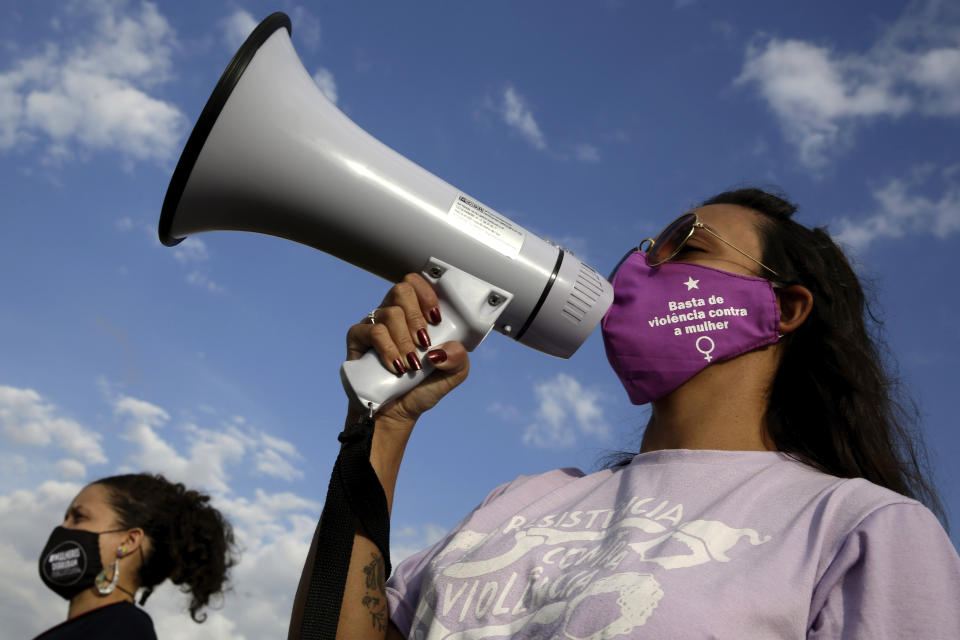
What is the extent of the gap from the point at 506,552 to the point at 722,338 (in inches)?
38.0

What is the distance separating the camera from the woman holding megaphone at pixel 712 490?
1.64m

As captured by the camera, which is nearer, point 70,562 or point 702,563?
point 702,563

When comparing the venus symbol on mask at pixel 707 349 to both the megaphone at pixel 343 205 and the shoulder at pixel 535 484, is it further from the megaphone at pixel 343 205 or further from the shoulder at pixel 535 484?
the shoulder at pixel 535 484

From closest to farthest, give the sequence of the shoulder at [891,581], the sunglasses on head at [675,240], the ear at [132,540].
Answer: the shoulder at [891,581] < the sunglasses on head at [675,240] < the ear at [132,540]

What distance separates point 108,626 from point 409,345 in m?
3.01

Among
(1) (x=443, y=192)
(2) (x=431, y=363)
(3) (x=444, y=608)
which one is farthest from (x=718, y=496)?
(1) (x=443, y=192)

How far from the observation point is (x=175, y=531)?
194 inches

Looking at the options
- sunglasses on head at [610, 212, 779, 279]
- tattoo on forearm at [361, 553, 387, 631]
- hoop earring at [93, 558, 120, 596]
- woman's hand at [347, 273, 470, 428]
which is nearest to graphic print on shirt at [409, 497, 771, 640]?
tattoo on forearm at [361, 553, 387, 631]

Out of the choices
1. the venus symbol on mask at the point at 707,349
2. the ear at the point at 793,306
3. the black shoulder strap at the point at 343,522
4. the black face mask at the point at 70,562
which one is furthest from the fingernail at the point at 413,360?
the black face mask at the point at 70,562

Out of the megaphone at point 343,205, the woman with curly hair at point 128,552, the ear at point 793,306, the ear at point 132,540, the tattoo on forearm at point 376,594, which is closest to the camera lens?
the tattoo on forearm at point 376,594

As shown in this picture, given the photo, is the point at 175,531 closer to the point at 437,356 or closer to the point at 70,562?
the point at 70,562

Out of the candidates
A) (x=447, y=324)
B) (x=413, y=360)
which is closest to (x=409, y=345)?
→ (x=413, y=360)

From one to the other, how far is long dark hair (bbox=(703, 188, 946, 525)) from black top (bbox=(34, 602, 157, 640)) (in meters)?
3.59

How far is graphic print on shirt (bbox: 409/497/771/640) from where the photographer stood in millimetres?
1699
